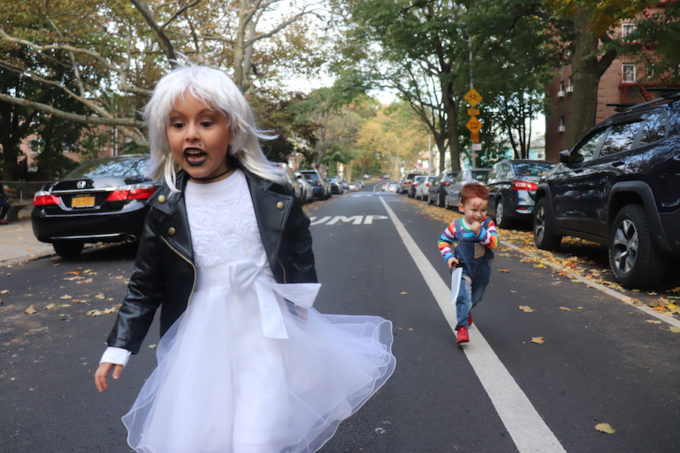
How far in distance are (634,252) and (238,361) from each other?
18.5 feet

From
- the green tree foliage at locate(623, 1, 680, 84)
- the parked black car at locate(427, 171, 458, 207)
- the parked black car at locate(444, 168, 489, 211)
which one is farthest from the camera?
the parked black car at locate(427, 171, 458, 207)

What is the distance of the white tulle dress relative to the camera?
1.89 meters

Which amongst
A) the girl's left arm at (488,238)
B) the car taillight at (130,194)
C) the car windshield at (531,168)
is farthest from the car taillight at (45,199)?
the car windshield at (531,168)

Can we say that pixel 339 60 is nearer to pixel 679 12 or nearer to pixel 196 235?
pixel 679 12

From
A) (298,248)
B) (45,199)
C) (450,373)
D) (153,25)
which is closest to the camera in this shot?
(298,248)

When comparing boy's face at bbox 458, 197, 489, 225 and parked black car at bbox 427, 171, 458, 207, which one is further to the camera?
parked black car at bbox 427, 171, 458, 207

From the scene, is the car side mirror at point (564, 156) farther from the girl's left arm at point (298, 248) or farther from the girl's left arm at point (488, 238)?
the girl's left arm at point (298, 248)

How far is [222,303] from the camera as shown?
1973mm

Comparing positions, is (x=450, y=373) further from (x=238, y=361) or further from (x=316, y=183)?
(x=316, y=183)

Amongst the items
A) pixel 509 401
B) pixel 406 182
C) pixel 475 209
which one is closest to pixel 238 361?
pixel 509 401

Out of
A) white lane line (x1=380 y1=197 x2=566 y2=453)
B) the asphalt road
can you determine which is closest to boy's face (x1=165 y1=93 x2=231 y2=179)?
the asphalt road

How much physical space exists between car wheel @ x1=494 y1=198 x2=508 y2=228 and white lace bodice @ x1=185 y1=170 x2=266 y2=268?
11807 millimetres

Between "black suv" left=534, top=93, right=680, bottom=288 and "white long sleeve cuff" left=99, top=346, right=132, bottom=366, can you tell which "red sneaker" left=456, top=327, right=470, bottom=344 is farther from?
"white long sleeve cuff" left=99, top=346, right=132, bottom=366

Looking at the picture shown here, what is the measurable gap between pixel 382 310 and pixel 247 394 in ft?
12.6
